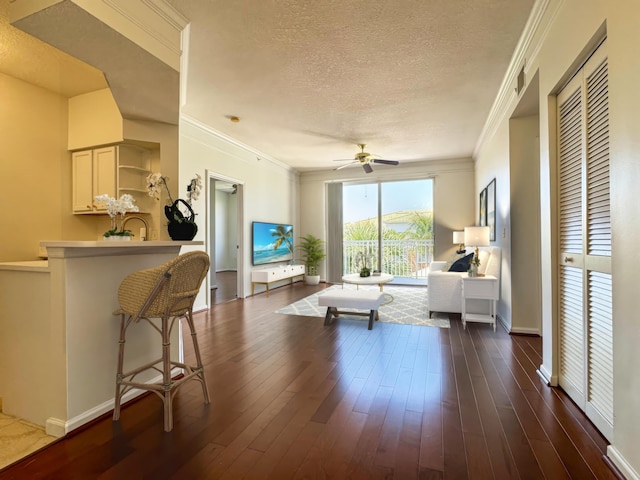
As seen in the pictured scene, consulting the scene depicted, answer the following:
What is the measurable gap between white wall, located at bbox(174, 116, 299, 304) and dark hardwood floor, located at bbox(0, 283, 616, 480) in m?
2.80

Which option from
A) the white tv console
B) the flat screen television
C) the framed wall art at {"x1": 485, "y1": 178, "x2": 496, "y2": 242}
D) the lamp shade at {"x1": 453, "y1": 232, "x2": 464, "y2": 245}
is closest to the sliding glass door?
the lamp shade at {"x1": 453, "y1": 232, "x2": 464, "y2": 245}

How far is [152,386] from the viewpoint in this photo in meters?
1.89

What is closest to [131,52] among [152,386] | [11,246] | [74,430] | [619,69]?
[11,246]

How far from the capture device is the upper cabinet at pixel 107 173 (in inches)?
115

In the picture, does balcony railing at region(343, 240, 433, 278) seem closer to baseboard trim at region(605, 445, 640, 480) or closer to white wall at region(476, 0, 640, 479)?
white wall at region(476, 0, 640, 479)

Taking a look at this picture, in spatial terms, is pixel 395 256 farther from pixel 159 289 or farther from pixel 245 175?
pixel 159 289

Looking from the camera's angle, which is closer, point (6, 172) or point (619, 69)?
point (619, 69)

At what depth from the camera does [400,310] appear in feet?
16.1

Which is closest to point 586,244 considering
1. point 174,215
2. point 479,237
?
point 479,237

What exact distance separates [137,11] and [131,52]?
261 mm

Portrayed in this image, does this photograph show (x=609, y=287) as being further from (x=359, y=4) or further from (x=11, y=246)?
(x=11, y=246)

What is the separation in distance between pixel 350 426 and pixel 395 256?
6220 millimetres

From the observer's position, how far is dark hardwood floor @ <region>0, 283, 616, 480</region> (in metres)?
1.54

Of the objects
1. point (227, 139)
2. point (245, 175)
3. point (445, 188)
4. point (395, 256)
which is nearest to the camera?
point (227, 139)
